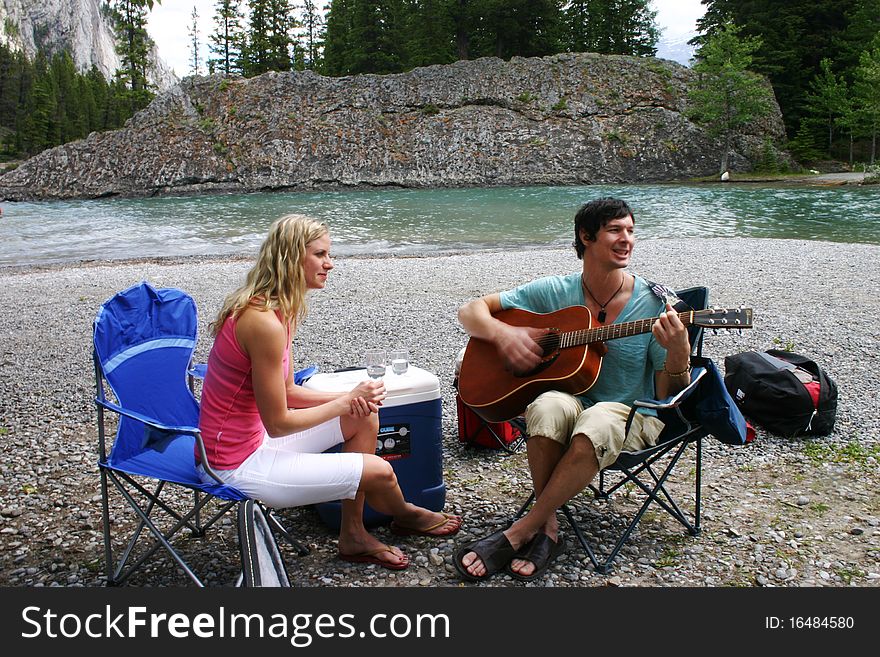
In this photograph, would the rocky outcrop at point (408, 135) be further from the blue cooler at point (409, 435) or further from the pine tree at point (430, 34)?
the blue cooler at point (409, 435)

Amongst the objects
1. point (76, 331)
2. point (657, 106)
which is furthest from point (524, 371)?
point (657, 106)

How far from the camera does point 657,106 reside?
159 feet

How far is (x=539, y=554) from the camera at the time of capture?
3.05 m

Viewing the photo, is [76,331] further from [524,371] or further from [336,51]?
[336,51]

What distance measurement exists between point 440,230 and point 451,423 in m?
18.7

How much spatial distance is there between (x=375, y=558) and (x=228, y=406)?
941 millimetres

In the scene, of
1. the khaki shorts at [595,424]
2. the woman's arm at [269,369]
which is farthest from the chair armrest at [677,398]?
the woman's arm at [269,369]

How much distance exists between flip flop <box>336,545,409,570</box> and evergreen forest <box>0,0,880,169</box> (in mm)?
48112

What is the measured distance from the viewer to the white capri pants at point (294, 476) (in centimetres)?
276

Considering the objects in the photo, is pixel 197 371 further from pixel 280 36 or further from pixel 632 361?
pixel 280 36

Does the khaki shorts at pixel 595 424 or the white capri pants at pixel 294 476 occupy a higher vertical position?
the khaki shorts at pixel 595 424

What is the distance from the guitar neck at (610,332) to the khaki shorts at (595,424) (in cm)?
27

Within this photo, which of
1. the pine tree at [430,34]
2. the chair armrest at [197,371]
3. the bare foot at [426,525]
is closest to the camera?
the bare foot at [426,525]

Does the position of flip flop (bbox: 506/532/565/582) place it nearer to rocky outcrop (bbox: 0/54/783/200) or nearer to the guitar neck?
the guitar neck
